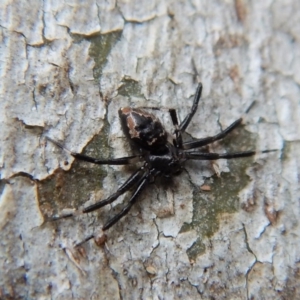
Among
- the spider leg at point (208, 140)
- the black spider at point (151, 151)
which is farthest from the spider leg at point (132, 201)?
the spider leg at point (208, 140)

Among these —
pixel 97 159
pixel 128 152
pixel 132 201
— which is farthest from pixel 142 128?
pixel 132 201

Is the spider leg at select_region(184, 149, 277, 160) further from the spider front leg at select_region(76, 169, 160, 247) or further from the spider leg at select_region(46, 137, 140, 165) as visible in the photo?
the spider leg at select_region(46, 137, 140, 165)

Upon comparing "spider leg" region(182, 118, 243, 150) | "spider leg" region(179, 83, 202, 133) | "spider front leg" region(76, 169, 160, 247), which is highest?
"spider leg" region(179, 83, 202, 133)

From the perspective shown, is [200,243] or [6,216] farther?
[200,243]

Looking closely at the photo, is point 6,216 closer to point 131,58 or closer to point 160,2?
point 131,58

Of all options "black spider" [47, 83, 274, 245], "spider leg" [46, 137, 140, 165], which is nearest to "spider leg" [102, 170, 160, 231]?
"black spider" [47, 83, 274, 245]

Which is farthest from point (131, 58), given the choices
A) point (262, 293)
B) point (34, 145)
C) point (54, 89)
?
point (262, 293)

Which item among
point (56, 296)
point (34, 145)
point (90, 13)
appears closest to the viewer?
point (56, 296)

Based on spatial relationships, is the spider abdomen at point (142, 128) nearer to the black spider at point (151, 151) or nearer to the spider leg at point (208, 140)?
the black spider at point (151, 151)
